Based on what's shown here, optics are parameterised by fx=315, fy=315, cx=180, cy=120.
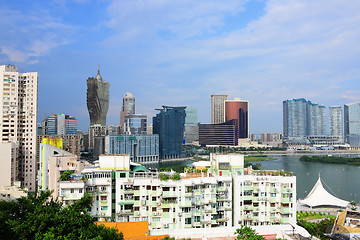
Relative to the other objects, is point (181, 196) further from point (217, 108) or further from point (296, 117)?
point (217, 108)

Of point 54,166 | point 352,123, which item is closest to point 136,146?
point 54,166

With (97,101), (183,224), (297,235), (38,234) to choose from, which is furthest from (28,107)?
(97,101)

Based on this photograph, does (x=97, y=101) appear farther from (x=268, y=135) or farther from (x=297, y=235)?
(x=268, y=135)

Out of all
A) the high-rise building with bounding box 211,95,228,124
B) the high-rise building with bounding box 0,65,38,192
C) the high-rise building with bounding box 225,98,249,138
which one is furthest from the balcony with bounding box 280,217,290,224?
the high-rise building with bounding box 211,95,228,124

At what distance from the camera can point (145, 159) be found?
5491cm

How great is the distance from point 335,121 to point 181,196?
99.8 meters

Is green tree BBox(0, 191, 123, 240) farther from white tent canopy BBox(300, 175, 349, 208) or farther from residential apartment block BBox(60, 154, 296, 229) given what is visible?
white tent canopy BBox(300, 175, 349, 208)

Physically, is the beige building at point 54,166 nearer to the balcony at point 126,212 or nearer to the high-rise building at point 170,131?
the balcony at point 126,212

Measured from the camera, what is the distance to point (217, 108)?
115 meters

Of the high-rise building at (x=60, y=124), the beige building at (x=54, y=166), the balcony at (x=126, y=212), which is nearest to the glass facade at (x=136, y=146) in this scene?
the high-rise building at (x=60, y=124)

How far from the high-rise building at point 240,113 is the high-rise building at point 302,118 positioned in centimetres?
1194

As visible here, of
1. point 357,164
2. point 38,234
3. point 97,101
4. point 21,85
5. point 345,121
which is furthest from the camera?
point 345,121

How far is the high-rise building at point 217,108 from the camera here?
11425 cm

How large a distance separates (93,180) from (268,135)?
454ft
